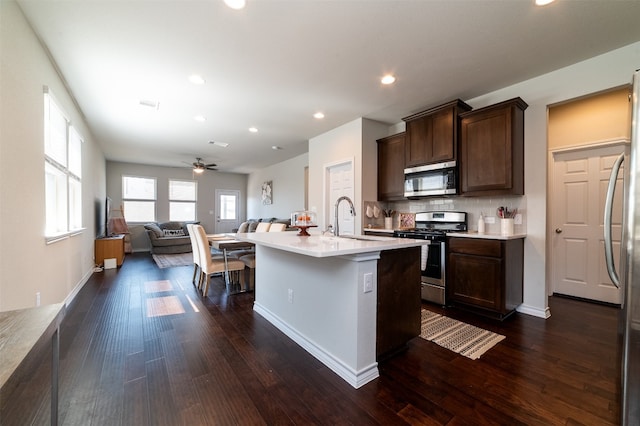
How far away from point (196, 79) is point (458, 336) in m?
3.95

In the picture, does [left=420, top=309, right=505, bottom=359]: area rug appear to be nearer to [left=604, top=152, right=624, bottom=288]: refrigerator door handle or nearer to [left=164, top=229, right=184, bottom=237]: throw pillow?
[left=604, top=152, right=624, bottom=288]: refrigerator door handle

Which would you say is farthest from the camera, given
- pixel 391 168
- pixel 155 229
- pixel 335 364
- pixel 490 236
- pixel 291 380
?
pixel 155 229

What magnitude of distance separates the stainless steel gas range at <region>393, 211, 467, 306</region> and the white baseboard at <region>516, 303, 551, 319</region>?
875 millimetres

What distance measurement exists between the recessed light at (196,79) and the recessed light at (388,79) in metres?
2.13

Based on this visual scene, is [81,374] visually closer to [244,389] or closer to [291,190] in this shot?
[244,389]

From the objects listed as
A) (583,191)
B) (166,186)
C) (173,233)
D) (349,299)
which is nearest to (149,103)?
(349,299)

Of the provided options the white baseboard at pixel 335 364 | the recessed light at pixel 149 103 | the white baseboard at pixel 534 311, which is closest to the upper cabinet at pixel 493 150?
the white baseboard at pixel 534 311

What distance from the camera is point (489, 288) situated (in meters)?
2.91

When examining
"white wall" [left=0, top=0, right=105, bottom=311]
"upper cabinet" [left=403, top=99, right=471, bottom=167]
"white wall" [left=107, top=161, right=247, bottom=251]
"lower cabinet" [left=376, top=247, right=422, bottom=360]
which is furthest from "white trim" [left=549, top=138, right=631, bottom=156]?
"white wall" [left=107, top=161, right=247, bottom=251]

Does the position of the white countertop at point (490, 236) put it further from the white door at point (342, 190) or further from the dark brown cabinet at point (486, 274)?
the white door at point (342, 190)

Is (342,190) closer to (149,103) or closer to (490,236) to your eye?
(490,236)

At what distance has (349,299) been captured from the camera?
1867 millimetres

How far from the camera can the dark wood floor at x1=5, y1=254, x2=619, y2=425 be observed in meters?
1.53

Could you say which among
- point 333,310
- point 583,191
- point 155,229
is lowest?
point 333,310
